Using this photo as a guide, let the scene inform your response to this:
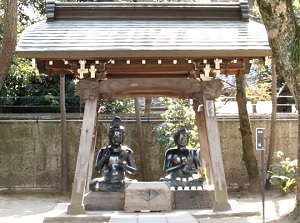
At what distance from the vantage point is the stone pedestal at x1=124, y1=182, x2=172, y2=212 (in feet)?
29.2

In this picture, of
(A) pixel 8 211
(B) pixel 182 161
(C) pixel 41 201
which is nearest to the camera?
(B) pixel 182 161

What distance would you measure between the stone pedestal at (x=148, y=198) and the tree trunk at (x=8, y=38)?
3.89 meters

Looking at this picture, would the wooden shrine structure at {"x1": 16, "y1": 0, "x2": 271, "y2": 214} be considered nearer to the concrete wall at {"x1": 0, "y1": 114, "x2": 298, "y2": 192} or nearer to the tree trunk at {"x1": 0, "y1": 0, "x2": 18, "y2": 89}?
the tree trunk at {"x1": 0, "y1": 0, "x2": 18, "y2": 89}

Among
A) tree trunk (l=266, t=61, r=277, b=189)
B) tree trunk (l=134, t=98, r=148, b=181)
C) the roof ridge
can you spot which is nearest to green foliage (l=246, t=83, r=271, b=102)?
tree trunk (l=266, t=61, r=277, b=189)

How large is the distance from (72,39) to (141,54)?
1343mm

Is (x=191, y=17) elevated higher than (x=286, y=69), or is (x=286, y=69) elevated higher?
(x=191, y=17)

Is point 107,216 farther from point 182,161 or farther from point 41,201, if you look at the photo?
point 41,201

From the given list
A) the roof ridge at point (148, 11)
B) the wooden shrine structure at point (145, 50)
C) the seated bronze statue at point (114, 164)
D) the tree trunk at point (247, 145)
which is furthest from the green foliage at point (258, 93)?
the seated bronze statue at point (114, 164)

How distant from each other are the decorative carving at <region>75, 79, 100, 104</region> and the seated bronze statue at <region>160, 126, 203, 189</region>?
1966mm

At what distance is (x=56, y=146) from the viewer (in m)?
14.8

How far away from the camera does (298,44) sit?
8.56 m

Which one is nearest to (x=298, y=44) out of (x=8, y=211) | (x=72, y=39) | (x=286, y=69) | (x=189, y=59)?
(x=286, y=69)

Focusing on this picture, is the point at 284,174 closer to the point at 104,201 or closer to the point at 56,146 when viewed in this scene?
the point at 104,201

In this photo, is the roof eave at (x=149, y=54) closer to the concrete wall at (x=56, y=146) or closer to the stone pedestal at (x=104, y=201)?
the stone pedestal at (x=104, y=201)
